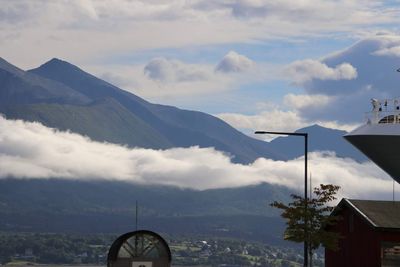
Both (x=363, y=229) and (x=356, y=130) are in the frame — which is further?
(x=363, y=229)

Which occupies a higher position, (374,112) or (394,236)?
(374,112)

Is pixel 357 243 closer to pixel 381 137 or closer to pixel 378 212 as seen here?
pixel 378 212

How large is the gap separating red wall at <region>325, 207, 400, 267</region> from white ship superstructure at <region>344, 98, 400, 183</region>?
52.4ft

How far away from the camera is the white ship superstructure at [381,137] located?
208 feet

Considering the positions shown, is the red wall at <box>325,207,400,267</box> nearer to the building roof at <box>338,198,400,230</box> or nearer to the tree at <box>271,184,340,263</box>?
the building roof at <box>338,198,400,230</box>

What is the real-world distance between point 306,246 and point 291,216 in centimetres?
266

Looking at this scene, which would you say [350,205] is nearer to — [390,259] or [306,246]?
[390,259]

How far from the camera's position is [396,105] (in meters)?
64.1

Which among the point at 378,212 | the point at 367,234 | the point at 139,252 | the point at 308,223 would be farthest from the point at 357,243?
the point at 139,252

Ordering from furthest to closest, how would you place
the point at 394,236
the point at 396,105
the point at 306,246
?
the point at 394,236, the point at 306,246, the point at 396,105

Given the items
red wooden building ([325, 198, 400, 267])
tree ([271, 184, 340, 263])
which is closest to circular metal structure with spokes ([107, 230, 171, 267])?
tree ([271, 184, 340, 263])

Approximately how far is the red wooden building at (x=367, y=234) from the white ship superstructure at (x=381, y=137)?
15771 millimetres

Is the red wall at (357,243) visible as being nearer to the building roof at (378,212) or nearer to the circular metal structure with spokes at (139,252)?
the building roof at (378,212)

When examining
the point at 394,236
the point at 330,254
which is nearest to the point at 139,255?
the point at 394,236
